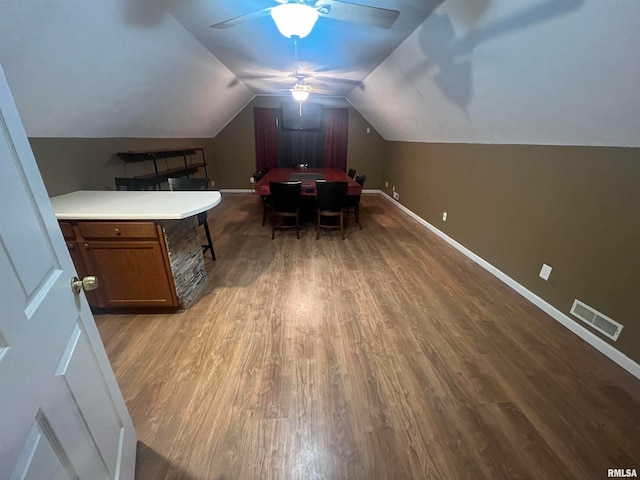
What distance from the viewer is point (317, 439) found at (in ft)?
4.43

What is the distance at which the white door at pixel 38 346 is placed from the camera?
56cm

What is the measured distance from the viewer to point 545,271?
2.37 meters

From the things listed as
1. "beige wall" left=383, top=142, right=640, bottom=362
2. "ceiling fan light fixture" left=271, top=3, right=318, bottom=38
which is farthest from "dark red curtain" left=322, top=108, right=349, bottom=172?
"ceiling fan light fixture" left=271, top=3, right=318, bottom=38

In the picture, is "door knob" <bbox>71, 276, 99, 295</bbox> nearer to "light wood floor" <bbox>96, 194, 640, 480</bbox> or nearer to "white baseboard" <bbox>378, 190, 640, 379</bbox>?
"light wood floor" <bbox>96, 194, 640, 480</bbox>

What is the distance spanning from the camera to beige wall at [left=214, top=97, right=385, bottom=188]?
636 cm

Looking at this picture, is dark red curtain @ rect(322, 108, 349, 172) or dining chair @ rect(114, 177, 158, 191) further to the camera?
dark red curtain @ rect(322, 108, 349, 172)

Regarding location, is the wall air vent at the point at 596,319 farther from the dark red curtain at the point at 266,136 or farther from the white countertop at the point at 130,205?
the dark red curtain at the point at 266,136

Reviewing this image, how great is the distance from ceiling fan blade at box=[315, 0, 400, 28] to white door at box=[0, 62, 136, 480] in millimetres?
1513

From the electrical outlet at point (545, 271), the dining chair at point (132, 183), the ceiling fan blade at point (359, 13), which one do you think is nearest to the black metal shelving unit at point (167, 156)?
the dining chair at point (132, 183)

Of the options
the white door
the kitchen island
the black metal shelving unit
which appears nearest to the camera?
the white door

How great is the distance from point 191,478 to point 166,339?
1009 millimetres

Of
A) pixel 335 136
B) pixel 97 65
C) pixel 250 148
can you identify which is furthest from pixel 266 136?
pixel 97 65

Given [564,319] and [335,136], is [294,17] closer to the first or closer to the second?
[564,319]

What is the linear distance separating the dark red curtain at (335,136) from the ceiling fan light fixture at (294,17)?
17.2 feet
